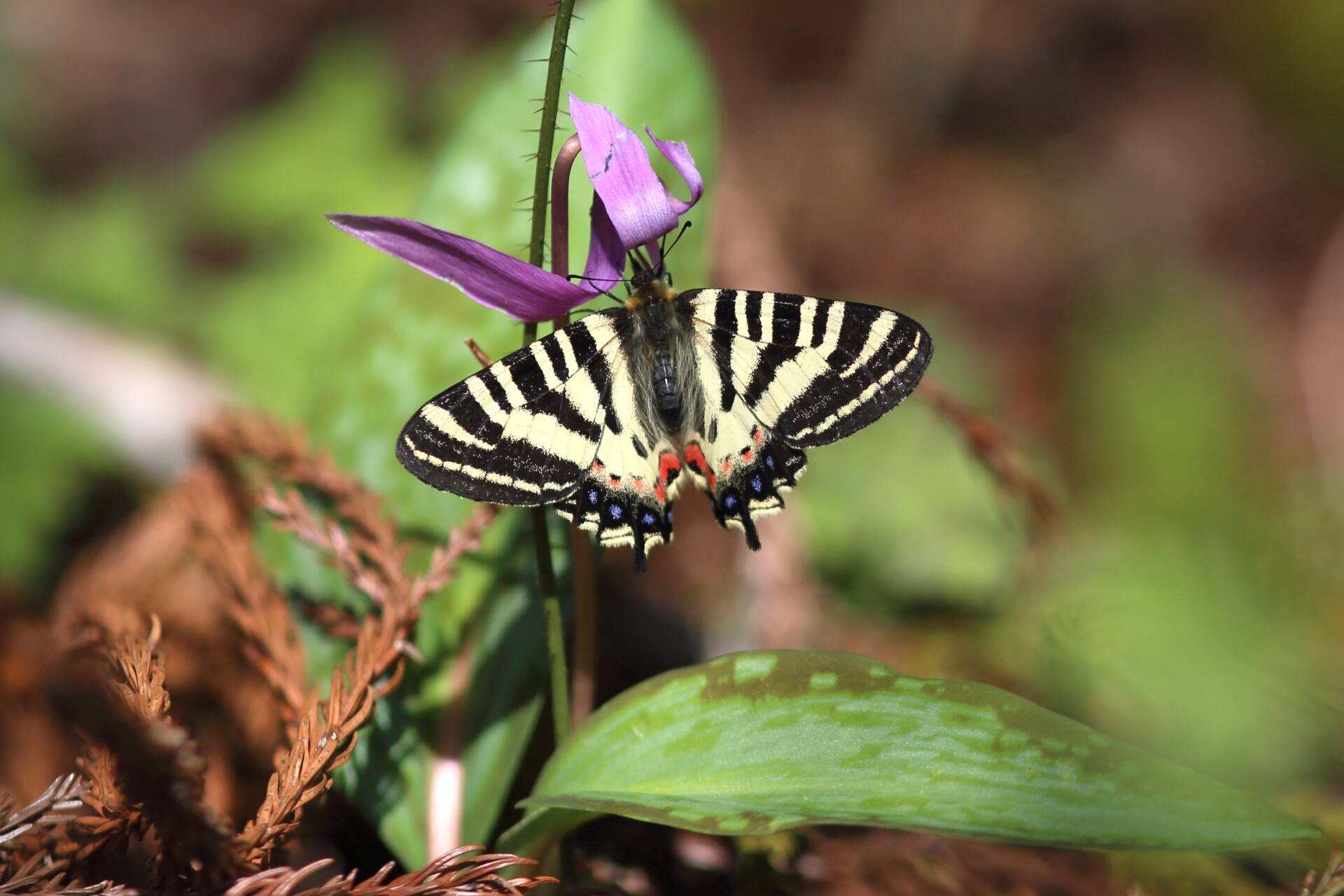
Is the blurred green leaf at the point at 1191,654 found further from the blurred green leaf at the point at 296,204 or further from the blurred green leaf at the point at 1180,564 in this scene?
the blurred green leaf at the point at 296,204

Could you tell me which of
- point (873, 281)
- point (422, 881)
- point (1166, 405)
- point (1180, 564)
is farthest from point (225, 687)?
point (1166, 405)

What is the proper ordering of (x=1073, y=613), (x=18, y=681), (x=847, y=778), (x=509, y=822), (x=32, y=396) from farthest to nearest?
(x=32, y=396) < (x=1073, y=613) < (x=18, y=681) < (x=509, y=822) < (x=847, y=778)

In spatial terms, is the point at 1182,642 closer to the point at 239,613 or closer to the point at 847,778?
the point at 847,778

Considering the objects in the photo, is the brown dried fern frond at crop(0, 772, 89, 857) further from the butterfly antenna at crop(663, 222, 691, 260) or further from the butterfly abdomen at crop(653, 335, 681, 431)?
the butterfly antenna at crop(663, 222, 691, 260)

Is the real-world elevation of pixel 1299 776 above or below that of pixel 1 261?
below

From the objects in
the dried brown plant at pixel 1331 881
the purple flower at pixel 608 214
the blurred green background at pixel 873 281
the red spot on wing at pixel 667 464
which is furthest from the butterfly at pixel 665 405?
the dried brown plant at pixel 1331 881

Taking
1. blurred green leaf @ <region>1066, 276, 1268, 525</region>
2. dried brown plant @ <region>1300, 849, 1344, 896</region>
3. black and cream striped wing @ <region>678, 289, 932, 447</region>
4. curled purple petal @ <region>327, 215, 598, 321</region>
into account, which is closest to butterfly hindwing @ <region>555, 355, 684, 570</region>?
black and cream striped wing @ <region>678, 289, 932, 447</region>

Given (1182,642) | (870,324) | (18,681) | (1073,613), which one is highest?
(870,324)

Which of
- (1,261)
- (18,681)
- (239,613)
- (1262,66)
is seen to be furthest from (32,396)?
(1262,66)
